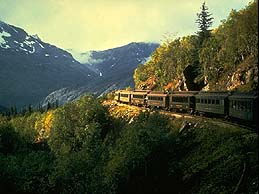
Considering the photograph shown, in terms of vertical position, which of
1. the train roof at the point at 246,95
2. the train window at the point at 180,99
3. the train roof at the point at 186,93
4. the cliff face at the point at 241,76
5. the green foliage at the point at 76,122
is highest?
the cliff face at the point at 241,76

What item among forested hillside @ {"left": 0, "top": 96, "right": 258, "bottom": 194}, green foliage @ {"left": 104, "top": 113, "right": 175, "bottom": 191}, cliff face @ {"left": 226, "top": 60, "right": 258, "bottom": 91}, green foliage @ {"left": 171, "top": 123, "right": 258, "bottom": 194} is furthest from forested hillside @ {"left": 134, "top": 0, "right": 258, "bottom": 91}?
green foliage @ {"left": 104, "top": 113, "right": 175, "bottom": 191}

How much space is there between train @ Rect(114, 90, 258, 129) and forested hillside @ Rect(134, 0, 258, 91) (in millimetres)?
6968

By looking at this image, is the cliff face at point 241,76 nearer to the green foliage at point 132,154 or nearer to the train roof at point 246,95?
the green foliage at point 132,154

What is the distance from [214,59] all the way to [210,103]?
2308 inches

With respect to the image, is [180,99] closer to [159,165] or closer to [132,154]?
[132,154]

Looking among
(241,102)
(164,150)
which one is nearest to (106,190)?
(164,150)

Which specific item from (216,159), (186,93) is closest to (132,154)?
(216,159)

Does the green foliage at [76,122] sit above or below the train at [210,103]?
below

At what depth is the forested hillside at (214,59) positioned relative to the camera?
3802 inches

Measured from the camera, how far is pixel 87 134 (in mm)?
113938

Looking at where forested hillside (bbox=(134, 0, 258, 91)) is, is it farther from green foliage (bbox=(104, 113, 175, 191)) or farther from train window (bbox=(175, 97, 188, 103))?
green foliage (bbox=(104, 113, 175, 191))

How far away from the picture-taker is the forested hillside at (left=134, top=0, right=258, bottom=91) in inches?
3802

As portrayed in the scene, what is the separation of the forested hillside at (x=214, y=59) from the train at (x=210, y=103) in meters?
6.97

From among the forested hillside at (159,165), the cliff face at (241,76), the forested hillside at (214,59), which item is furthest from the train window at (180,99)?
the cliff face at (241,76)
